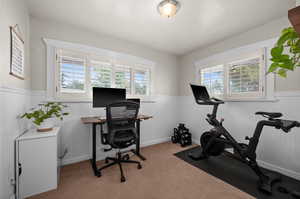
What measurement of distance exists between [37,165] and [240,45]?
3806mm

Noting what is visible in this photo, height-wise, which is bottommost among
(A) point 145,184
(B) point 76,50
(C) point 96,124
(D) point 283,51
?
(A) point 145,184

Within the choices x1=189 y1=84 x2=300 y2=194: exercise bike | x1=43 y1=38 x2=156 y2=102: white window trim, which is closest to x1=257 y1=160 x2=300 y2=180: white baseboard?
x1=189 y1=84 x2=300 y2=194: exercise bike

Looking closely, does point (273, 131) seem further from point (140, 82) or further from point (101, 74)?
point (101, 74)

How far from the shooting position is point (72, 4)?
5.93ft

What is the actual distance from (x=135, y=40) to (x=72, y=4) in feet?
4.29

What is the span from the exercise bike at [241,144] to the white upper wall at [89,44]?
1289 mm

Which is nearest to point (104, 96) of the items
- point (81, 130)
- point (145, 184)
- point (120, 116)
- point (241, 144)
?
point (120, 116)

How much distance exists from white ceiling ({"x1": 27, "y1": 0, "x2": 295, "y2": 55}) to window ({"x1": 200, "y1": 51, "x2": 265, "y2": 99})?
629 millimetres

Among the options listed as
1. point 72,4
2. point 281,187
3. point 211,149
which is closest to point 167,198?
point 211,149

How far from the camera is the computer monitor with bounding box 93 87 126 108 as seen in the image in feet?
7.38

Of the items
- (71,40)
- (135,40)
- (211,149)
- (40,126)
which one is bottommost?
(211,149)

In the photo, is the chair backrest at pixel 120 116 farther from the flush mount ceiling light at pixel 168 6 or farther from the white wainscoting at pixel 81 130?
the flush mount ceiling light at pixel 168 6

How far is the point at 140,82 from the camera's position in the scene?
3.13 m

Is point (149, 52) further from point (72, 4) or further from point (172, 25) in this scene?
point (72, 4)
